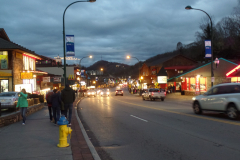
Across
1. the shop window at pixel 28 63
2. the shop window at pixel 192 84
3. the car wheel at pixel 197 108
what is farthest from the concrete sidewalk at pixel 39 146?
the shop window at pixel 192 84

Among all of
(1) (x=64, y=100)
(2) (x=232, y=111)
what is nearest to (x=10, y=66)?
(1) (x=64, y=100)

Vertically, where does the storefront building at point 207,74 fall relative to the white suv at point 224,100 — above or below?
above

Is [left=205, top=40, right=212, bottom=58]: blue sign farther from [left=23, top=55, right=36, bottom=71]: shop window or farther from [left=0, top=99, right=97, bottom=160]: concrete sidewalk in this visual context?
[left=23, top=55, right=36, bottom=71]: shop window

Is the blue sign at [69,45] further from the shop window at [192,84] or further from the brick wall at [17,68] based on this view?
the shop window at [192,84]

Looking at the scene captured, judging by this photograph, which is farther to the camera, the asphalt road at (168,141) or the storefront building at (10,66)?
the storefront building at (10,66)

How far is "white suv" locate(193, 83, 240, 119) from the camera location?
40.0ft

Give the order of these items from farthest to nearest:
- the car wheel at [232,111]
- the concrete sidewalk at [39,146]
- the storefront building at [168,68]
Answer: the storefront building at [168,68]
the car wheel at [232,111]
the concrete sidewalk at [39,146]

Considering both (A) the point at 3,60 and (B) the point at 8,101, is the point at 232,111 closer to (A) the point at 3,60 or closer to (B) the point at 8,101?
(B) the point at 8,101

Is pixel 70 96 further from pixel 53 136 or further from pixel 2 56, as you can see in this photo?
pixel 2 56

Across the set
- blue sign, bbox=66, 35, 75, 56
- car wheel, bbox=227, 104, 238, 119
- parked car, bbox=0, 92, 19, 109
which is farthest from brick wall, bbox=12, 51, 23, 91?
car wheel, bbox=227, 104, 238, 119

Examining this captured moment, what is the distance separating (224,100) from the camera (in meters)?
12.8

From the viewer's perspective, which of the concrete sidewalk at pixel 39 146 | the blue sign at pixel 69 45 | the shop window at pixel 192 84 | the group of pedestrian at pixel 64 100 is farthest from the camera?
the shop window at pixel 192 84

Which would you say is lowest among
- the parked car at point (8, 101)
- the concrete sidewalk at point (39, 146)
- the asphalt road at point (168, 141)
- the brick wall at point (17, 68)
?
the asphalt road at point (168, 141)

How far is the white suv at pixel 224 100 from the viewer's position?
12.2m
